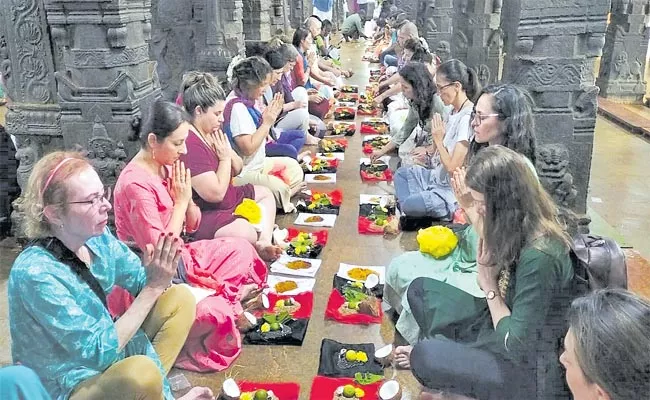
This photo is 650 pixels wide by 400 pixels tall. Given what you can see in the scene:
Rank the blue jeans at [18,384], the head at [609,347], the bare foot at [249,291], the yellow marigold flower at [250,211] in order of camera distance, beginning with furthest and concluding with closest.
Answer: the yellow marigold flower at [250,211] → the bare foot at [249,291] → the blue jeans at [18,384] → the head at [609,347]

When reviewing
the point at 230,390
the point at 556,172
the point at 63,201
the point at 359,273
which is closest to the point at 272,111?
the point at 359,273

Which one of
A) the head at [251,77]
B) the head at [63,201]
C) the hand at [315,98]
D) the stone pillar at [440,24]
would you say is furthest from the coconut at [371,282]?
the stone pillar at [440,24]

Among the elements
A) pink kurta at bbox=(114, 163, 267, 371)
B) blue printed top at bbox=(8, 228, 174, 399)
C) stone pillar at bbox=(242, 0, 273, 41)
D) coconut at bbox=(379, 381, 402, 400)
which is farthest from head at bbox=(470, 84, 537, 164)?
stone pillar at bbox=(242, 0, 273, 41)

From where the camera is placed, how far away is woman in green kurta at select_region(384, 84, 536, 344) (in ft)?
9.66

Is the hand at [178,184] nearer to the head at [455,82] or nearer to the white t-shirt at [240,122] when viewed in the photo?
Result: the white t-shirt at [240,122]

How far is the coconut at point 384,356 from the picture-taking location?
2859 millimetres

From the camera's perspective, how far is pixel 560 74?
375 centimetres

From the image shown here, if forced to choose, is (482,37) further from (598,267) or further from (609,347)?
(609,347)

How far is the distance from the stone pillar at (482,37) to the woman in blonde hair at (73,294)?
5.75 meters

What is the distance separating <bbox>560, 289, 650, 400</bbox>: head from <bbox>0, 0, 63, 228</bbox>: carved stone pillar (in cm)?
399

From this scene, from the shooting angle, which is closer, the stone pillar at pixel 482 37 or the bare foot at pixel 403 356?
the bare foot at pixel 403 356

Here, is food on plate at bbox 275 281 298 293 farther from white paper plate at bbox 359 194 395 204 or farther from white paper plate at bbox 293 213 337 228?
white paper plate at bbox 359 194 395 204

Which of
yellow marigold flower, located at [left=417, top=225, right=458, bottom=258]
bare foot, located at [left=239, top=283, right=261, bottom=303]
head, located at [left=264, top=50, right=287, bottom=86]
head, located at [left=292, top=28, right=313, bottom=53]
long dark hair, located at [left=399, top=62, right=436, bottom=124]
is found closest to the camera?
yellow marigold flower, located at [left=417, top=225, right=458, bottom=258]

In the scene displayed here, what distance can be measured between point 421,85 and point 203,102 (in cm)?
203
